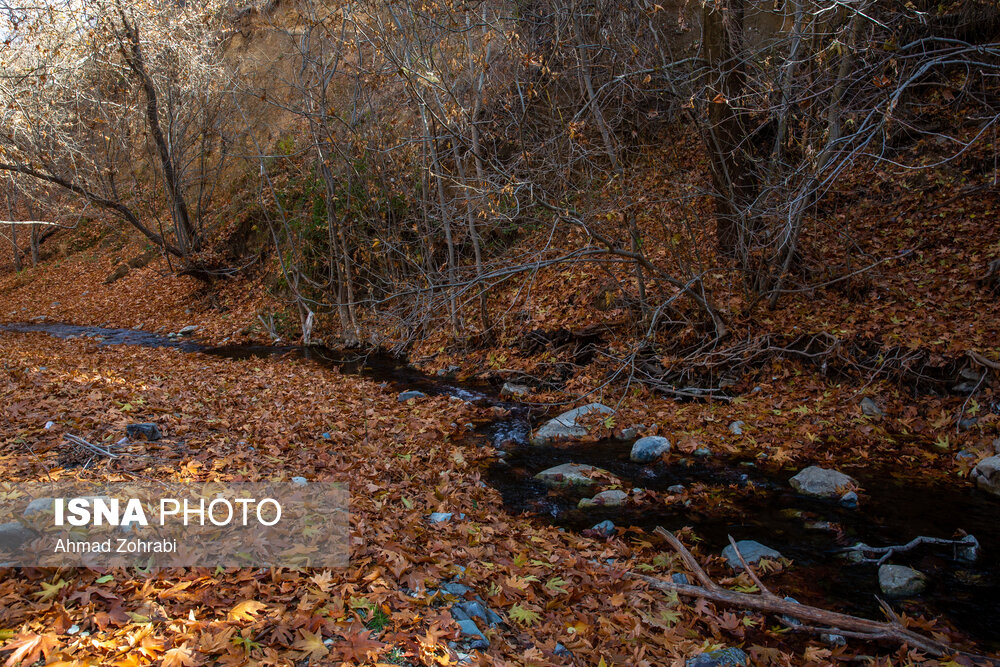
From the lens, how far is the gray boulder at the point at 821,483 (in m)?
5.68

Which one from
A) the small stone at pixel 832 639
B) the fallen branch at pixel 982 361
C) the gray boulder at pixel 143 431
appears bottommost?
the small stone at pixel 832 639

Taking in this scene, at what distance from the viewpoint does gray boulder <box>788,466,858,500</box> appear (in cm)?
568

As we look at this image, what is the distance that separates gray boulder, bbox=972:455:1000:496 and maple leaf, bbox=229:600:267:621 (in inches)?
249

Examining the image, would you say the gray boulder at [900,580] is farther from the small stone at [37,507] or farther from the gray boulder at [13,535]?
the small stone at [37,507]

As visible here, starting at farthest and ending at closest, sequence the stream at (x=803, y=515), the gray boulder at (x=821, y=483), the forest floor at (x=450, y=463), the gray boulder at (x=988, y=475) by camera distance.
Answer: the gray boulder at (x=821, y=483) → the gray boulder at (x=988, y=475) → the stream at (x=803, y=515) → the forest floor at (x=450, y=463)

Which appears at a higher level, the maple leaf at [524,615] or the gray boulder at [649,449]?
the maple leaf at [524,615]

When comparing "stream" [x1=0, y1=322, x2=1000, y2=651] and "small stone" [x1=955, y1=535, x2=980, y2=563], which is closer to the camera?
"stream" [x1=0, y1=322, x2=1000, y2=651]

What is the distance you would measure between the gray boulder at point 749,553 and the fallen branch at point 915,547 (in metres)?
0.64

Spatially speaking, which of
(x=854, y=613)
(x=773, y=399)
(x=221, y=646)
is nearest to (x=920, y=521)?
(x=854, y=613)

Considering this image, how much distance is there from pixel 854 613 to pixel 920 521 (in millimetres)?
1726

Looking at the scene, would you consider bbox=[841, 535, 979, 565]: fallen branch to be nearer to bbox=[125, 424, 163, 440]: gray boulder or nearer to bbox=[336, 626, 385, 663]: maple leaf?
bbox=[336, 626, 385, 663]: maple leaf

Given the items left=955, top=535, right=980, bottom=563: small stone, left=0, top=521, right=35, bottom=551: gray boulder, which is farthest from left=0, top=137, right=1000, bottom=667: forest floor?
left=955, top=535, right=980, bottom=563: small stone

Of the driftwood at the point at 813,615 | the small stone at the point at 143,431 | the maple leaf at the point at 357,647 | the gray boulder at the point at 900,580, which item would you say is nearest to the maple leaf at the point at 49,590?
the maple leaf at the point at 357,647

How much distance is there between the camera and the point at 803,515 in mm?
5355
